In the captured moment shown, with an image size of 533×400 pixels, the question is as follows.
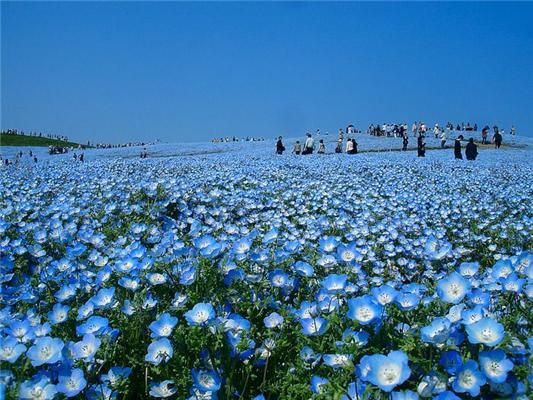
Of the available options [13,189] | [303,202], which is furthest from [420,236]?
[13,189]

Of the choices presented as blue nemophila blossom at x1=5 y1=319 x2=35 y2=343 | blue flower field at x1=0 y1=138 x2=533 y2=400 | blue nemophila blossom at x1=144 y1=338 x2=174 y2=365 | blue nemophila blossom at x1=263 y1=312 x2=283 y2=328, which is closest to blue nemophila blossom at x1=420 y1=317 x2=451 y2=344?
blue flower field at x1=0 y1=138 x2=533 y2=400

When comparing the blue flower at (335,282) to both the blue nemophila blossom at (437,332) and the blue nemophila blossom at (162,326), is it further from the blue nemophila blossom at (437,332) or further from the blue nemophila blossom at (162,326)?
the blue nemophila blossom at (162,326)

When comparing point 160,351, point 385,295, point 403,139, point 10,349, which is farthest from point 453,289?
point 403,139

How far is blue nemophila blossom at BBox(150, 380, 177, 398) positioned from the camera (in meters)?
1.72

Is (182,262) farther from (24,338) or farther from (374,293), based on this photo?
(374,293)

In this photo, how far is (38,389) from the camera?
4.94ft

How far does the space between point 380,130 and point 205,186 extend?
4061 cm

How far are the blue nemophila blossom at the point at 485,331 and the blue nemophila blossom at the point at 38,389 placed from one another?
4.32 ft

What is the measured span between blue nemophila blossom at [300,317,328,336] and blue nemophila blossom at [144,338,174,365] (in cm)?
53

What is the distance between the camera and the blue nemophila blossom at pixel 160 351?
1.74 metres

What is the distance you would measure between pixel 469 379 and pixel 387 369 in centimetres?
22

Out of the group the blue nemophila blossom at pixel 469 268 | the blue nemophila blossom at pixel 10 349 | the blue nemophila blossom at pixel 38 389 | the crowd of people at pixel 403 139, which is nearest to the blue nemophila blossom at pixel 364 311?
the blue nemophila blossom at pixel 469 268

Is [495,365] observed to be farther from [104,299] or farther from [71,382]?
[104,299]

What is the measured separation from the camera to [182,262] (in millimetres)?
2363
